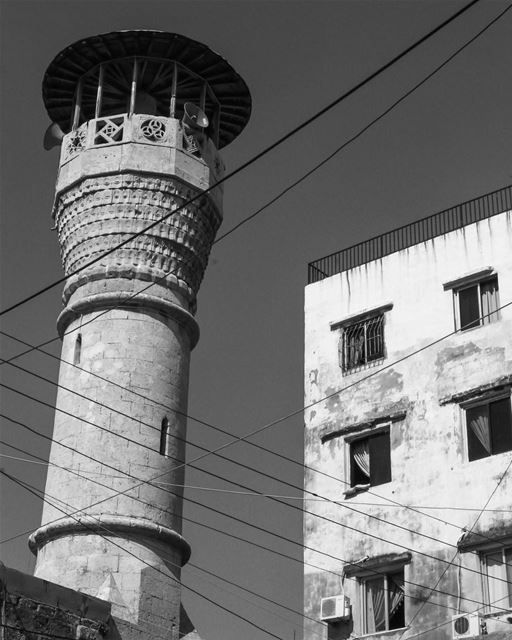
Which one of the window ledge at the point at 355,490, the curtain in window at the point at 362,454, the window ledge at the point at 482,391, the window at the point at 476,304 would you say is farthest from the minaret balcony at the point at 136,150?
the window ledge at the point at 482,391

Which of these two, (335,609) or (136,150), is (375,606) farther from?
(136,150)

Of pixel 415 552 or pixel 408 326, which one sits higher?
pixel 408 326

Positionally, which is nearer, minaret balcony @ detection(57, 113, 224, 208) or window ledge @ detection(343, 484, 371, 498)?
window ledge @ detection(343, 484, 371, 498)

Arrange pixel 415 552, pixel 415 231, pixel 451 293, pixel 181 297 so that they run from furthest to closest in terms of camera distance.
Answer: pixel 181 297 → pixel 415 231 → pixel 451 293 → pixel 415 552

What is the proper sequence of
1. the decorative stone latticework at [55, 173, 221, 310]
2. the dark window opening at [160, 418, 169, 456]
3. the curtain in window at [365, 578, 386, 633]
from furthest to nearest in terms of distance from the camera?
the decorative stone latticework at [55, 173, 221, 310]
the dark window opening at [160, 418, 169, 456]
the curtain in window at [365, 578, 386, 633]

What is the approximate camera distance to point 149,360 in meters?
20.7

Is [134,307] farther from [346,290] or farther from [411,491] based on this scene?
[411,491]

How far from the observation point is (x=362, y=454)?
18625mm

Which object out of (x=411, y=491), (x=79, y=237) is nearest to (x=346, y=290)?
(x=411, y=491)

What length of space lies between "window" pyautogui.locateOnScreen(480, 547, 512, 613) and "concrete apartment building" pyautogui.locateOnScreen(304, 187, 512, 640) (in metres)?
0.02

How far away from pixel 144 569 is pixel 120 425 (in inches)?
98.1

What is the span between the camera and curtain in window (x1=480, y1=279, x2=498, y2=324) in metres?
18.0

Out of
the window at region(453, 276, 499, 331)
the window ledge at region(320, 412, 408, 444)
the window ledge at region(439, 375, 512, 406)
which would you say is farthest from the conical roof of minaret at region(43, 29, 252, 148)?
the window ledge at region(439, 375, 512, 406)

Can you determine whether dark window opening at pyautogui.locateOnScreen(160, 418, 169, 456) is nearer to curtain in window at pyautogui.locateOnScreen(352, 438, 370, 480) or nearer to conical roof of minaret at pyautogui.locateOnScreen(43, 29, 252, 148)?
curtain in window at pyautogui.locateOnScreen(352, 438, 370, 480)
